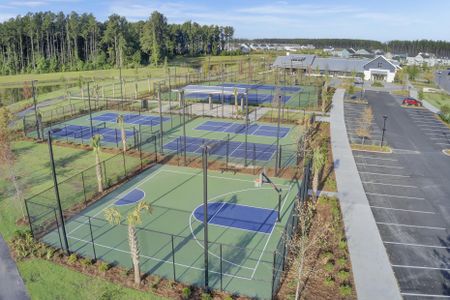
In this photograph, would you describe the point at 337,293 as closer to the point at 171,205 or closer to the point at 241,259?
the point at 241,259

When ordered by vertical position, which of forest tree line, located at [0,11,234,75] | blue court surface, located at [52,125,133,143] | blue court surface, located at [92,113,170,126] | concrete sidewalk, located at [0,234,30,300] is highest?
forest tree line, located at [0,11,234,75]

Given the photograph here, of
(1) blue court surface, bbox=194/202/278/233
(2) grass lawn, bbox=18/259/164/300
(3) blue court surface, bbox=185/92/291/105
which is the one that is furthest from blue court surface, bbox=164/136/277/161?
(3) blue court surface, bbox=185/92/291/105

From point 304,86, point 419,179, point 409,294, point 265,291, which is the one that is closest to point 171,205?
point 265,291

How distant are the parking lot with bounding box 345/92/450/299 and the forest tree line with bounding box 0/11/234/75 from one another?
70.6 meters

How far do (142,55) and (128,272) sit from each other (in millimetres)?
96497

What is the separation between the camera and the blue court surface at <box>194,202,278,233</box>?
59.3 ft

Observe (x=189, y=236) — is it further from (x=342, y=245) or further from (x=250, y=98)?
(x=250, y=98)

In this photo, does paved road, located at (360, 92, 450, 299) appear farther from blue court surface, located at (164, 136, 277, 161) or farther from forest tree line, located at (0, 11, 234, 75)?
forest tree line, located at (0, 11, 234, 75)

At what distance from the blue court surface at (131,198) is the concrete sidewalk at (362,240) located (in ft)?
37.8

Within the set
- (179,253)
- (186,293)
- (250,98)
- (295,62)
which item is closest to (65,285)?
(179,253)

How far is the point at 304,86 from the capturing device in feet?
218

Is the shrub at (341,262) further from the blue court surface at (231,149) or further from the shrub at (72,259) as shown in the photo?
the blue court surface at (231,149)

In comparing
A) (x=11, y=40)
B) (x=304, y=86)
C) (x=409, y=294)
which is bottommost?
(x=409, y=294)

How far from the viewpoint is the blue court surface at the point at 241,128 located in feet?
114
